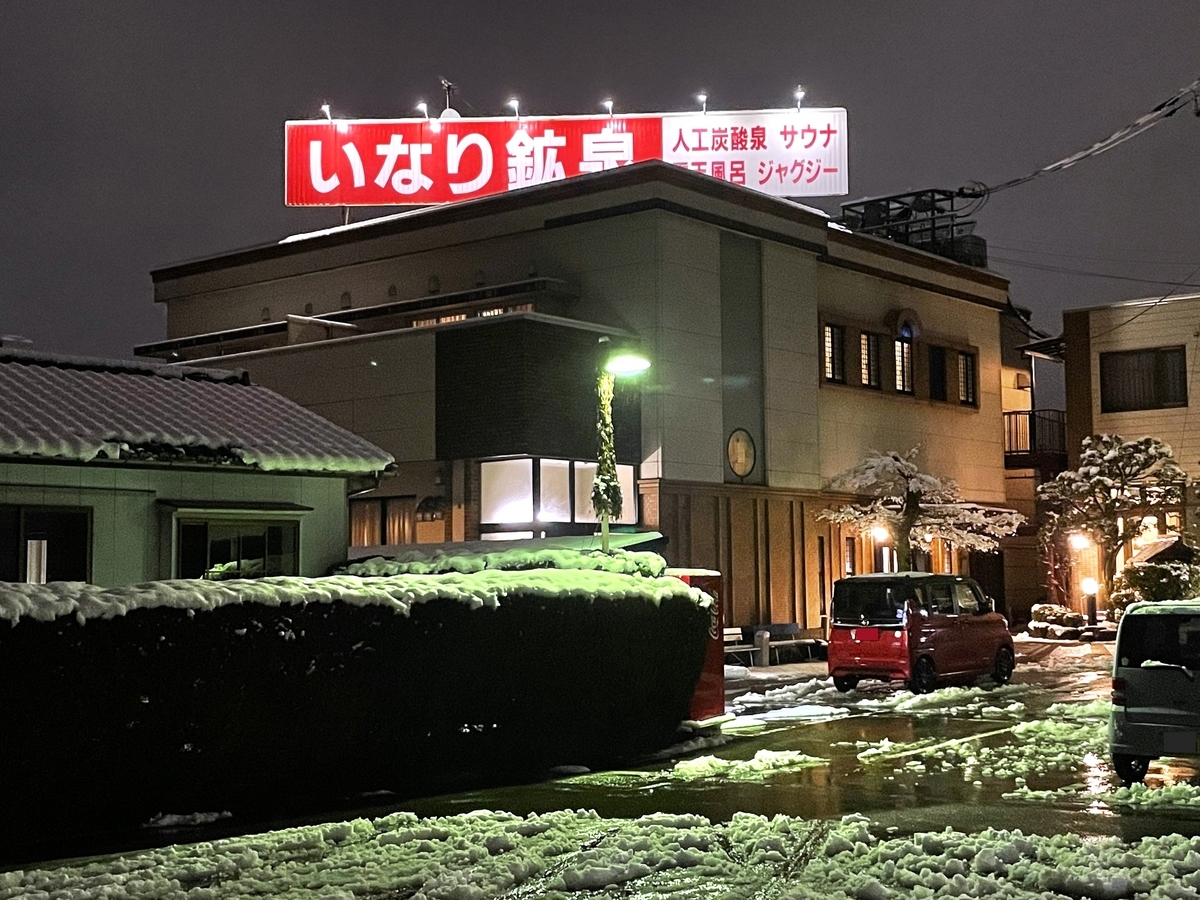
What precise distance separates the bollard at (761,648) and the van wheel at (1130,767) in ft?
53.2

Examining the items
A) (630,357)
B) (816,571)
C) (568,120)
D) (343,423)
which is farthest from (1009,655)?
(568,120)

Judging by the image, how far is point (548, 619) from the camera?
1533cm

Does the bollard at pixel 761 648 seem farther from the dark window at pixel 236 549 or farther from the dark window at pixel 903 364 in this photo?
the dark window at pixel 236 549

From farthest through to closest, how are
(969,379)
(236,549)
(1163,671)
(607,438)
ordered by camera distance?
(969,379) < (607,438) < (236,549) < (1163,671)

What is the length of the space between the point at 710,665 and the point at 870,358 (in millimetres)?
18668

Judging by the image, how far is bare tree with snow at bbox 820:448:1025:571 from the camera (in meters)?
32.8

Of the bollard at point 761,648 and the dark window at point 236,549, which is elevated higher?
the dark window at point 236,549

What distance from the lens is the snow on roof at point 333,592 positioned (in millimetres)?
11242

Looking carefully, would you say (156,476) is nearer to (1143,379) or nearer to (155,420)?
(155,420)

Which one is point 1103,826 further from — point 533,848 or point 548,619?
point 548,619

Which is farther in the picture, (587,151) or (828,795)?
(587,151)

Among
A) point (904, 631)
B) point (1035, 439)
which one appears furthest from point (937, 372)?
point (904, 631)

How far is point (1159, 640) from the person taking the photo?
43.0ft

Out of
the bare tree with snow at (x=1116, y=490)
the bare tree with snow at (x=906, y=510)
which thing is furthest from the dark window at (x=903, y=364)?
the bare tree with snow at (x=1116, y=490)
